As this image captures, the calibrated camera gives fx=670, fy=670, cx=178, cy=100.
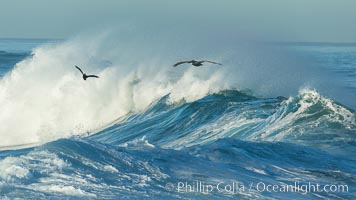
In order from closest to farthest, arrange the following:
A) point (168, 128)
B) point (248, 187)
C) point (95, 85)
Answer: point (248, 187) < point (168, 128) < point (95, 85)

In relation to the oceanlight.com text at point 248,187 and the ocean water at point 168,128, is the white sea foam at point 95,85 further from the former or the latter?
the oceanlight.com text at point 248,187

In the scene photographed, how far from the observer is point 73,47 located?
2850 centimetres

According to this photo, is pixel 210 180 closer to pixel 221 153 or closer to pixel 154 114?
pixel 221 153

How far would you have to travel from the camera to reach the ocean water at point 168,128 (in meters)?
10.9

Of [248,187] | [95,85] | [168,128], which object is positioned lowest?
[248,187]

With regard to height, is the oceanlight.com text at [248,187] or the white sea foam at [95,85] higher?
the white sea foam at [95,85]

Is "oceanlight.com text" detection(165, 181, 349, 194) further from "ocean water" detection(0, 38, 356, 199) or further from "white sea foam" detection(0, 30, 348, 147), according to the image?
"white sea foam" detection(0, 30, 348, 147)

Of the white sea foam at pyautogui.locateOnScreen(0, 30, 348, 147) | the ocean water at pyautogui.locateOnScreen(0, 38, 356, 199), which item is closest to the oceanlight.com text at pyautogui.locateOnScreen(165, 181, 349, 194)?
the ocean water at pyautogui.locateOnScreen(0, 38, 356, 199)

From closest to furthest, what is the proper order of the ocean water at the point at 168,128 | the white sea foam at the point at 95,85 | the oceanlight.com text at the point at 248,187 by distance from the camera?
the oceanlight.com text at the point at 248,187 → the ocean water at the point at 168,128 → the white sea foam at the point at 95,85

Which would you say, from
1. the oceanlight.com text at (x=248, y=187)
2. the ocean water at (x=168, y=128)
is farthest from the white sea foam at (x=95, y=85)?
the oceanlight.com text at (x=248, y=187)

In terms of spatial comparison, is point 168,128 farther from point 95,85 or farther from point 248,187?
point 248,187

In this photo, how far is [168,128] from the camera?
19047 mm

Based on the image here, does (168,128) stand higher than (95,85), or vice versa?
(95,85)

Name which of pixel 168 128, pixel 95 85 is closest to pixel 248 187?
pixel 168 128
